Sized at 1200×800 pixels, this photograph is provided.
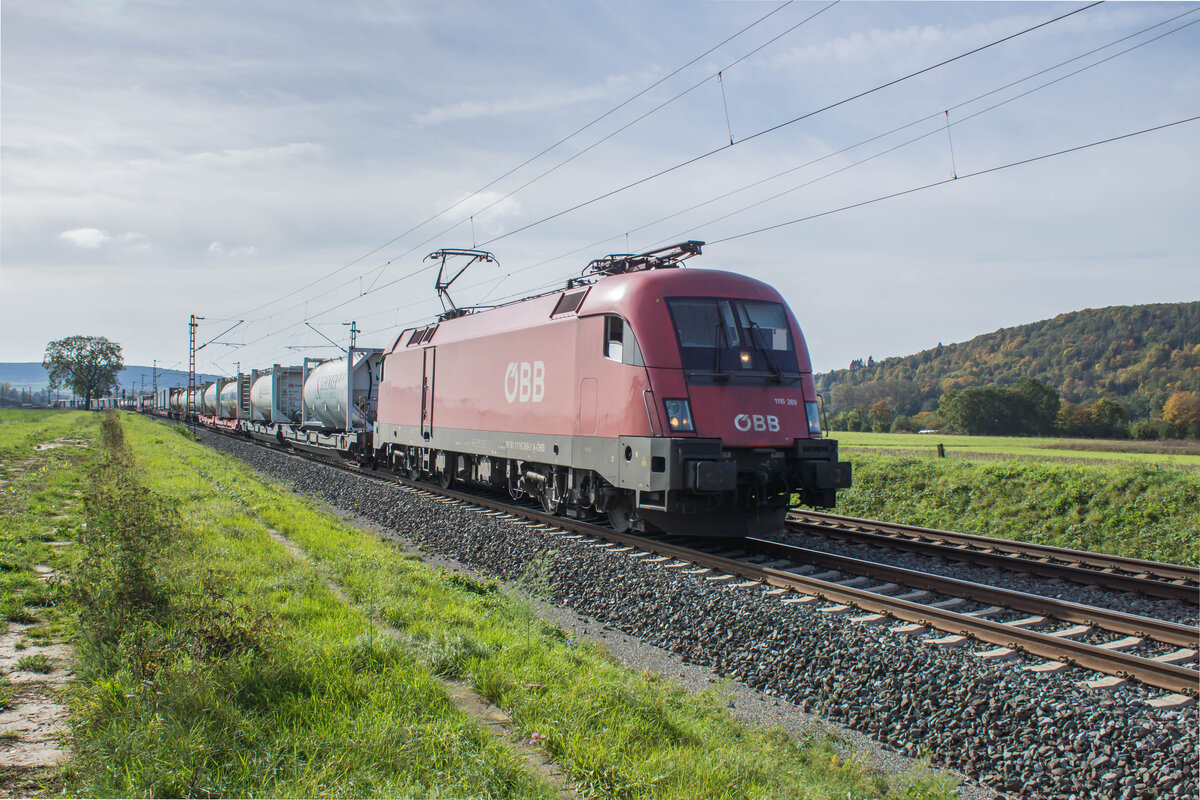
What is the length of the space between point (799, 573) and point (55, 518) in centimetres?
1127

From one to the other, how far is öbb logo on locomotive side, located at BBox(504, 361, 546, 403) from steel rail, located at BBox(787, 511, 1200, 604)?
4.85m

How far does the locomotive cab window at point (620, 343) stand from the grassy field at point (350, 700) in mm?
3634

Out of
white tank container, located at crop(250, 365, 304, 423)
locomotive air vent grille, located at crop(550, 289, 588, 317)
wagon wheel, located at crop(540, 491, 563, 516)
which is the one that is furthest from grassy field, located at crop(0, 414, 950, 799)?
white tank container, located at crop(250, 365, 304, 423)

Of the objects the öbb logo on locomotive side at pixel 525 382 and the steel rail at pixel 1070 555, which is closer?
the steel rail at pixel 1070 555

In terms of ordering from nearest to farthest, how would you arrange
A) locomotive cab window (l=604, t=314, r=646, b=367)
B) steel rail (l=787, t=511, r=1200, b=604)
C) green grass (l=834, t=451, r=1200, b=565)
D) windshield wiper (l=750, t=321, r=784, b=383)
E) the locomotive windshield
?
steel rail (l=787, t=511, r=1200, b=604) → locomotive cab window (l=604, t=314, r=646, b=367) → the locomotive windshield → windshield wiper (l=750, t=321, r=784, b=383) → green grass (l=834, t=451, r=1200, b=565)

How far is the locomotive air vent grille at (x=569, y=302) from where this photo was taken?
11633 millimetres

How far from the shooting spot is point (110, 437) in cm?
3112

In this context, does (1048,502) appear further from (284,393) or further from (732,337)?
(284,393)

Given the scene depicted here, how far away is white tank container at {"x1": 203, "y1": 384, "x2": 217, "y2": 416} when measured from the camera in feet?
164

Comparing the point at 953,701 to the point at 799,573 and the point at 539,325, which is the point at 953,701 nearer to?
the point at 799,573

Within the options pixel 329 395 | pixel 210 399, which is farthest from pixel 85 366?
pixel 329 395

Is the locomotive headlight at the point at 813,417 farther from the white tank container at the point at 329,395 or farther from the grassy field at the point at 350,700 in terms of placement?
the white tank container at the point at 329,395

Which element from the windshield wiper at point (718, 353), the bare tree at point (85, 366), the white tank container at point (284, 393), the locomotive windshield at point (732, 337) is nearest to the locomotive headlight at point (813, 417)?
the locomotive windshield at point (732, 337)

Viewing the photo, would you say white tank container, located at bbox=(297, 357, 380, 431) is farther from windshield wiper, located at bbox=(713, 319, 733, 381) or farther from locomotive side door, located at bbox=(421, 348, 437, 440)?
windshield wiper, located at bbox=(713, 319, 733, 381)
